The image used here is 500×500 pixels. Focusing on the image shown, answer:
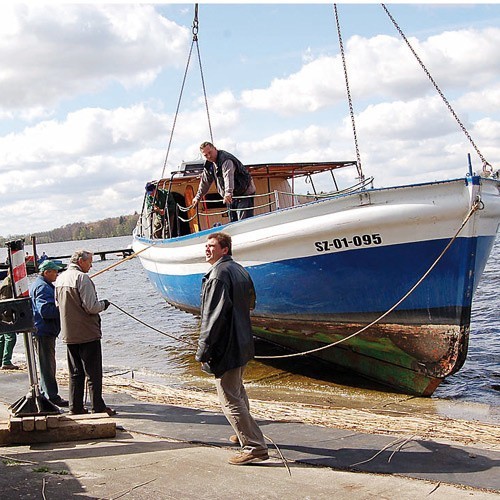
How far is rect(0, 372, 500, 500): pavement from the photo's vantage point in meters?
4.33

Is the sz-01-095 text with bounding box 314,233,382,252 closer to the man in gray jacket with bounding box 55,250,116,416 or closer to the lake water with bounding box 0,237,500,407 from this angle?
the lake water with bounding box 0,237,500,407

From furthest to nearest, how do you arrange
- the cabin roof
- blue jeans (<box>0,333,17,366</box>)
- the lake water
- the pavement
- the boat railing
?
the boat railing < the cabin roof < blue jeans (<box>0,333,17,366</box>) < the lake water < the pavement

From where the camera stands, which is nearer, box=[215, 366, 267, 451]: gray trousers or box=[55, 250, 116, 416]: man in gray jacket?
box=[215, 366, 267, 451]: gray trousers

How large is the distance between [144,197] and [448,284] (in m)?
9.15

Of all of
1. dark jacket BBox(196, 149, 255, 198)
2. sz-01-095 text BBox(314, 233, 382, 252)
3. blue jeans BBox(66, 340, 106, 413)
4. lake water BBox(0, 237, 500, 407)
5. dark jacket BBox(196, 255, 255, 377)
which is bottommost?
lake water BBox(0, 237, 500, 407)

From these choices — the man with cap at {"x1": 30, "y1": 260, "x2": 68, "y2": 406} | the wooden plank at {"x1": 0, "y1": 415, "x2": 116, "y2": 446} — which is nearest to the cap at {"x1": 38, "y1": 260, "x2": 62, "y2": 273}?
the man with cap at {"x1": 30, "y1": 260, "x2": 68, "y2": 406}

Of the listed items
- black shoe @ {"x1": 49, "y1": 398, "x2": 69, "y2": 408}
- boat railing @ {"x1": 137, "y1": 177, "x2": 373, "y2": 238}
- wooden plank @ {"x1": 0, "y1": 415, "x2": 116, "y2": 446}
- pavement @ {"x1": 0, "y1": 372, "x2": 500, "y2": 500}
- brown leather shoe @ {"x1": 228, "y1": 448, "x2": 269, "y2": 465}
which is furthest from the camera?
boat railing @ {"x1": 137, "y1": 177, "x2": 373, "y2": 238}

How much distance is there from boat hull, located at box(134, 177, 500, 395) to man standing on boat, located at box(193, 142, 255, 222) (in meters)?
0.74

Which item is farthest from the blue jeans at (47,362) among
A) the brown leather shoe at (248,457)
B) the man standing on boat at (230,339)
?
the brown leather shoe at (248,457)

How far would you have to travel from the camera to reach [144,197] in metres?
16.3

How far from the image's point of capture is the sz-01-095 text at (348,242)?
8.87 m

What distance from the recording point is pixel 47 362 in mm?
7520

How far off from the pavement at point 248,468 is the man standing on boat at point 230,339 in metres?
0.21

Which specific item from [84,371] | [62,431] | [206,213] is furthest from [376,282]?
[206,213]
